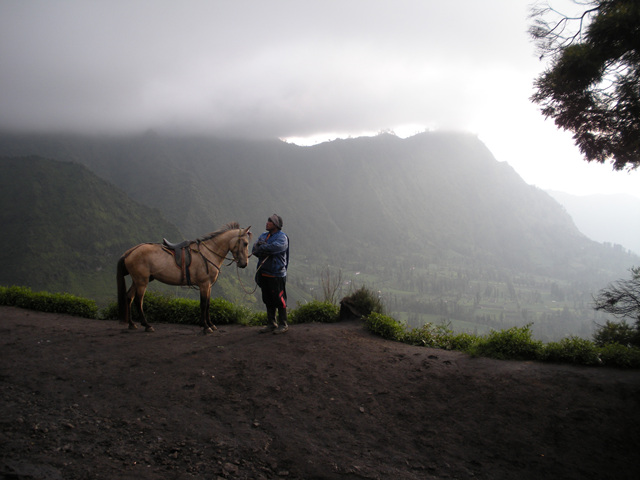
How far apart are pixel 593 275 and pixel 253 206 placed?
531ft

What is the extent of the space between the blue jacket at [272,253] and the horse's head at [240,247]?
73cm

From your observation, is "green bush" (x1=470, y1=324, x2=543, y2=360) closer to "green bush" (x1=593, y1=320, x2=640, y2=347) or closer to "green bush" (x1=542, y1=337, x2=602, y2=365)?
"green bush" (x1=542, y1=337, x2=602, y2=365)

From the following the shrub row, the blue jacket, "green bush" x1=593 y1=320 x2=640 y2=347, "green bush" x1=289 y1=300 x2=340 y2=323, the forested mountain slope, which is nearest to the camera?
the shrub row

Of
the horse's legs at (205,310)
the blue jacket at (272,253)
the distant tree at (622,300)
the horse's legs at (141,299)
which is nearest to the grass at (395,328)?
the distant tree at (622,300)

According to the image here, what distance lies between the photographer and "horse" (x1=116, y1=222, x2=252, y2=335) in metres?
8.55

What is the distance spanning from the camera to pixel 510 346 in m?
7.04

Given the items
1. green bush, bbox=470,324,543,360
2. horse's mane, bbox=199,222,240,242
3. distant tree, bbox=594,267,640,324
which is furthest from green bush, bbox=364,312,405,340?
horse's mane, bbox=199,222,240,242

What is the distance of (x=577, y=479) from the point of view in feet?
14.1

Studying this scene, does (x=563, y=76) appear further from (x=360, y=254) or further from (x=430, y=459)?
(x=360, y=254)

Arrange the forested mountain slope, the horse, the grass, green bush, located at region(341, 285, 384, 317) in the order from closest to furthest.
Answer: the grass, the horse, green bush, located at region(341, 285, 384, 317), the forested mountain slope

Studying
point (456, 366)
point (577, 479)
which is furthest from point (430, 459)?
point (456, 366)

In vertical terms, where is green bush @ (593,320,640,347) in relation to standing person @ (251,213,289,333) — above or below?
below

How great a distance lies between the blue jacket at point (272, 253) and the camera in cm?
821

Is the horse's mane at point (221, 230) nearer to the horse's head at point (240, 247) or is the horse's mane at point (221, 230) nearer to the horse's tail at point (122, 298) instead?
the horse's head at point (240, 247)
